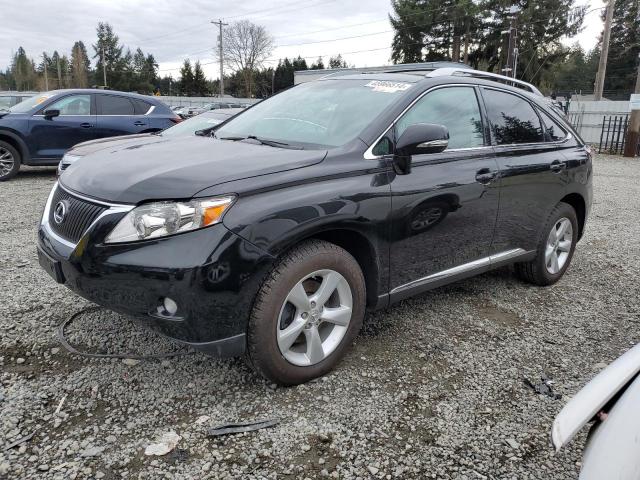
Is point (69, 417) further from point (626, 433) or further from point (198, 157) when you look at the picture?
point (626, 433)

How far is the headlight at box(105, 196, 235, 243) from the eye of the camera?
229 cm

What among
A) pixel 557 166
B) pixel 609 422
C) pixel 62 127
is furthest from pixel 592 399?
pixel 62 127

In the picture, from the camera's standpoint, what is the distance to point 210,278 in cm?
225

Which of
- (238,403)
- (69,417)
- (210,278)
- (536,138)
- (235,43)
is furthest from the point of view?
(235,43)

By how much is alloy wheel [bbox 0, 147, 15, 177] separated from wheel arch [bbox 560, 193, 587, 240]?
893 cm

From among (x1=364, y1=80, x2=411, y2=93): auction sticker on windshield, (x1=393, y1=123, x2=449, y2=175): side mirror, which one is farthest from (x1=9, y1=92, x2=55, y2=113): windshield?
(x1=393, y1=123, x2=449, y2=175): side mirror

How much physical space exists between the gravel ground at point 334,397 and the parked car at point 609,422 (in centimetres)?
79

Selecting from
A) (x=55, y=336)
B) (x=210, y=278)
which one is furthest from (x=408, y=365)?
(x=55, y=336)

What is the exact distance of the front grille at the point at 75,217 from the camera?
2.48 meters

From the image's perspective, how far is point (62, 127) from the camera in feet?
30.2

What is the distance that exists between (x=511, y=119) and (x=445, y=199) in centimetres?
120

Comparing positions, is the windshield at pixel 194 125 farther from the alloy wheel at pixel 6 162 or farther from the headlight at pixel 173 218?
the headlight at pixel 173 218

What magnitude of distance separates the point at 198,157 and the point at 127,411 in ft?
4.42

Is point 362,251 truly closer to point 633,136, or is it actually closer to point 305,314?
point 305,314
